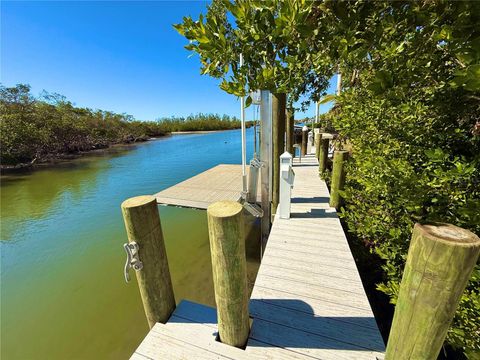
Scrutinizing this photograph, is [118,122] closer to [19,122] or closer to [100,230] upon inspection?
[19,122]

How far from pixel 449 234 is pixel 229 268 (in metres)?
1.15

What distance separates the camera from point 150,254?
5.37ft

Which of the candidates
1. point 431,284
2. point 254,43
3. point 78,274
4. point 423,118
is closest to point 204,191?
point 78,274

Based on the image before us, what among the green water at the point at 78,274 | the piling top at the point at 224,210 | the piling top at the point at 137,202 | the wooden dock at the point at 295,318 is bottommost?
the green water at the point at 78,274

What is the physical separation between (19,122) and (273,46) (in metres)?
21.4

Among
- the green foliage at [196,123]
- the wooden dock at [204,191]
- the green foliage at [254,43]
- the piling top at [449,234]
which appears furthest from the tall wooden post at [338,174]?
the green foliage at [196,123]

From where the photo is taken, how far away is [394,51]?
109 centimetres

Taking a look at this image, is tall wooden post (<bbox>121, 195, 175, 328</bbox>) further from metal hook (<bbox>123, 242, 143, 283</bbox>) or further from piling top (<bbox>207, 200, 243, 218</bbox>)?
piling top (<bbox>207, 200, 243, 218</bbox>)

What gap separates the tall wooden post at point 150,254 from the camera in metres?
1.54

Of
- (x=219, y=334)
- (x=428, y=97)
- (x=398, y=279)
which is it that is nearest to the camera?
(x=219, y=334)

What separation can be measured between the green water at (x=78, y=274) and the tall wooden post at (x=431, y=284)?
129 inches

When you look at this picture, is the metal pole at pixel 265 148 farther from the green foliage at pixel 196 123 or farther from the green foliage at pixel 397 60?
the green foliage at pixel 196 123

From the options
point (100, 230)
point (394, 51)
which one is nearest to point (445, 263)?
point (394, 51)

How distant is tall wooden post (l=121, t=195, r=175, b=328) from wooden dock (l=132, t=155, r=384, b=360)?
156 millimetres
